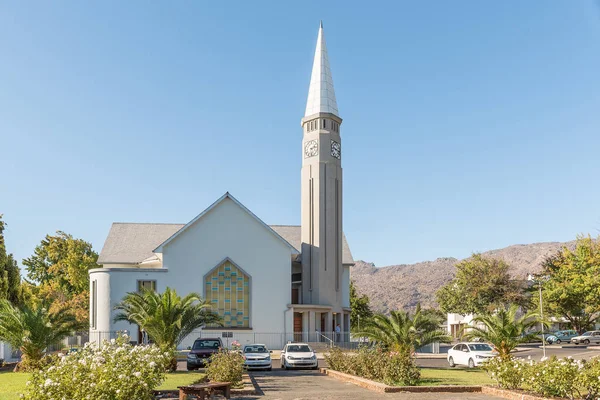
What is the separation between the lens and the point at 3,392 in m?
19.6

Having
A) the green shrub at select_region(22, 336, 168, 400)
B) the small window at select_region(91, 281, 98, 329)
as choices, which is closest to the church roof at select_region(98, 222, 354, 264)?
the small window at select_region(91, 281, 98, 329)

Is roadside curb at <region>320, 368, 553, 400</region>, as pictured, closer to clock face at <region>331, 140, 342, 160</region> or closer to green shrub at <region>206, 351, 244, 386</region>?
green shrub at <region>206, 351, 244, 386</region>

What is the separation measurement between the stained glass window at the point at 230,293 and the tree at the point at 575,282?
26.9 meters

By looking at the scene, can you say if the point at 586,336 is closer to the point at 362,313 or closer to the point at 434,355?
the point at 434,355

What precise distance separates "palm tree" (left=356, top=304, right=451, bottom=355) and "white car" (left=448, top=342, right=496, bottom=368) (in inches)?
88.2

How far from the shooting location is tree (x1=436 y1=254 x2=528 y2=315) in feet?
207

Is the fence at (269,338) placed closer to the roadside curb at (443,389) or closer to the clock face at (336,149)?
the clock face at (336,149)

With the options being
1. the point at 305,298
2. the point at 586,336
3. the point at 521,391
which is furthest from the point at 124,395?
the point at 586,336

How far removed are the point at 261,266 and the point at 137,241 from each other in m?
13.3

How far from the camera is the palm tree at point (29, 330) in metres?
29.8

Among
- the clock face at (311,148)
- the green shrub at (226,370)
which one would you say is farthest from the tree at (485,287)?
the green shrub at (226,370)

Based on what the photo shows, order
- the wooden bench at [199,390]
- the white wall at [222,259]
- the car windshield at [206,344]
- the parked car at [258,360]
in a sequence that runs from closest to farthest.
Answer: the wooden bench at [199,390], the parked car at [258,360], the car windshield at [206,344], the white wall at [222,259]

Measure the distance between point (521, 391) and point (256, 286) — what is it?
1349 inches

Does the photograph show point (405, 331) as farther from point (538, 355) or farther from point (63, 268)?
point (63, 268)
